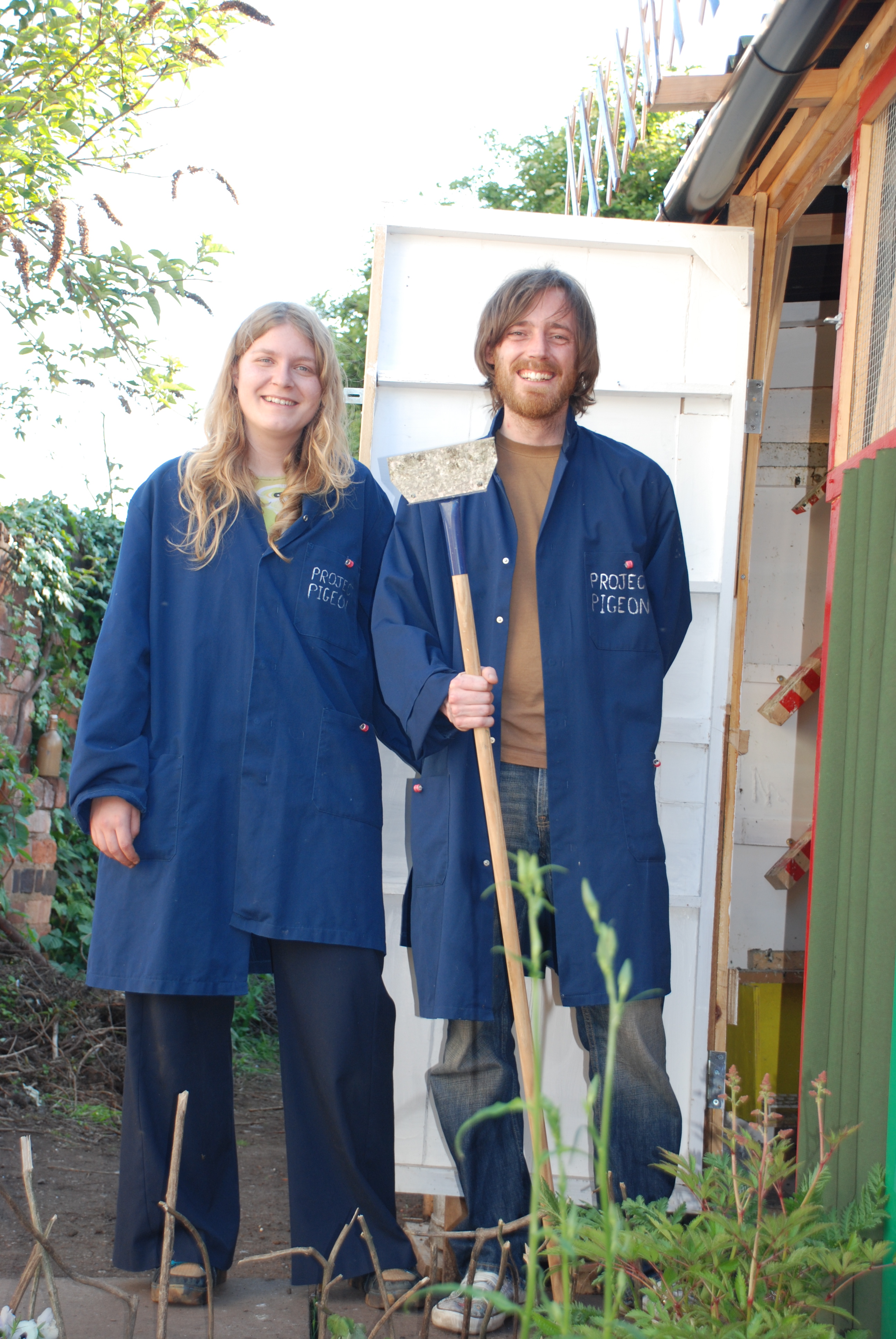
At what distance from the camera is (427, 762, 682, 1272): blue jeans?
2.29 metres

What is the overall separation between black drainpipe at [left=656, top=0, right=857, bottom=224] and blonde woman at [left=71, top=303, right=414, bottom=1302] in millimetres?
1201

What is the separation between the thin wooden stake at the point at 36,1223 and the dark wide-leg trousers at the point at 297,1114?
3.34 ft

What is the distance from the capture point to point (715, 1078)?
2.98m

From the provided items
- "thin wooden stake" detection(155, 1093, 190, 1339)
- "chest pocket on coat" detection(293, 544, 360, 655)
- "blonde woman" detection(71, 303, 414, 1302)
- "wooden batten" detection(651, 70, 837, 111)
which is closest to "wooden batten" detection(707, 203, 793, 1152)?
"wooden batten" detection(651, 70, 837, 111)

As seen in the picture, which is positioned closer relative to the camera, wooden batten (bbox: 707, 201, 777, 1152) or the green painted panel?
the green painted panel

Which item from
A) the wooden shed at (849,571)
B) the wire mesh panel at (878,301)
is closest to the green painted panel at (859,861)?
the wooden shed at (849,571)

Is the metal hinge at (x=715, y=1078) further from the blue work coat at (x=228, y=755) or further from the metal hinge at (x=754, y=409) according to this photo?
the metal hinge at (x=754, y=409)

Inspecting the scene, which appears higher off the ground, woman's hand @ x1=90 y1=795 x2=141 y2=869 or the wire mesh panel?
the wire mesh panel

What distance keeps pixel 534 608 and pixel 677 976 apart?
116cm

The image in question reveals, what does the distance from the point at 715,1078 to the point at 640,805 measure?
3.33ft

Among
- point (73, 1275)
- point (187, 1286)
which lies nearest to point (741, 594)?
point (187, 1286)

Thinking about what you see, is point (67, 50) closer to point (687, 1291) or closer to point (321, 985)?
point (321, 985)

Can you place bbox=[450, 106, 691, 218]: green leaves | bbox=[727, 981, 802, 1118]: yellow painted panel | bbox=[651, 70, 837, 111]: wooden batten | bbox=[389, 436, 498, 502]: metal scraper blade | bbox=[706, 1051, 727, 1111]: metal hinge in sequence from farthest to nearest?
bbox=[450, 106, 691, 218]: green leaves < bbox=[727, 981, 802, 1118]: yellow painted panel < bbox=[706, 1051, 727, 1111]: metal hinge < bbox=[651, 70, 837, 111]: wooden batten < bbox=[389, 436, 498, 502]: metal scraper blade

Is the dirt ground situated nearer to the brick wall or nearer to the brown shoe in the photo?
the brown shoe
